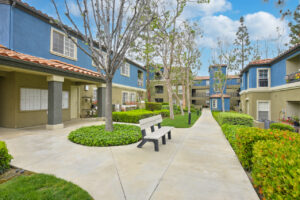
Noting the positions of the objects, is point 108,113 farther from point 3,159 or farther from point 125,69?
point 125,69

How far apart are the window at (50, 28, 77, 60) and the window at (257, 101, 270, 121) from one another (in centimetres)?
1838

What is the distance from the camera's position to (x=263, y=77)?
16.1 metres

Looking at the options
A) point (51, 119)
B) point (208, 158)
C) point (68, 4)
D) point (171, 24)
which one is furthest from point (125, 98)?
point (208, 158)

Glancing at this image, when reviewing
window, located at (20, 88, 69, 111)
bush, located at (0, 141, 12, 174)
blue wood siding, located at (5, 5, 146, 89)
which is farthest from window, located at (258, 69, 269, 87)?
bush, located at (0, 141, 12, 174)

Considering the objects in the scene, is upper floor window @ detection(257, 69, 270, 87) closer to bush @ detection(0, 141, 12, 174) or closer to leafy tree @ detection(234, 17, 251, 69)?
leafy tree @ detection(234, 17, 251, 69)

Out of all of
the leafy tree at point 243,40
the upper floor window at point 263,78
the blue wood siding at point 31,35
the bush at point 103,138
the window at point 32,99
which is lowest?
the bush at point 103,138

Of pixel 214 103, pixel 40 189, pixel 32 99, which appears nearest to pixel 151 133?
pixel 40 189

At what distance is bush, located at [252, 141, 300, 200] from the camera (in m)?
1.75

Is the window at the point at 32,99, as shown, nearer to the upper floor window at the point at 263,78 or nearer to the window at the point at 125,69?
the window at the point at 125,69

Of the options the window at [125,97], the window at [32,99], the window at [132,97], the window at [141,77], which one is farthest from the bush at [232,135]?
the window at [141,77]

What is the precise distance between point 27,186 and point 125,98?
16.3 meters

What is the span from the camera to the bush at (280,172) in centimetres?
175

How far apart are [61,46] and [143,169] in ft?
36.6

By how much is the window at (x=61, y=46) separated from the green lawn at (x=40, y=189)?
9.57 m
